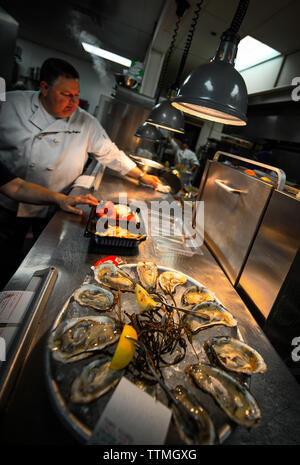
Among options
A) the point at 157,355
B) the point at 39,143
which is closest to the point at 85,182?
the point at 39,143

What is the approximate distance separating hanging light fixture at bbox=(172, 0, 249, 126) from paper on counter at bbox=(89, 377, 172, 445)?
46.7 inches

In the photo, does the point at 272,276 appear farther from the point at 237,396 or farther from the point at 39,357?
the point at 39,357

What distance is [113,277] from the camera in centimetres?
118

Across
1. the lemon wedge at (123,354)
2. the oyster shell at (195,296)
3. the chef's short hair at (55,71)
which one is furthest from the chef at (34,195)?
the lemon wedge at (123,354)

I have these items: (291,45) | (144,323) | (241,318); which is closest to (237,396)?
(144,323)

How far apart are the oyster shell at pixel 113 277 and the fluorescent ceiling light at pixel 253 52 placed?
5.29 metres

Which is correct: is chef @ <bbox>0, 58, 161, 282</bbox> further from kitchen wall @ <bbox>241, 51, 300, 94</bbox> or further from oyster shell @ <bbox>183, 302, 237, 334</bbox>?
kitchen wall @ <bbox>241, 51, 300, 94</bbox>

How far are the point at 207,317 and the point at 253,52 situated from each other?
6.24 metres

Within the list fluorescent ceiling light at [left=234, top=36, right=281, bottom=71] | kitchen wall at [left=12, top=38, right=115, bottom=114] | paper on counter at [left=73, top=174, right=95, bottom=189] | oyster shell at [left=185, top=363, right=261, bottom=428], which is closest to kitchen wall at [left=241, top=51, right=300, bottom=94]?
fluorescent ceiling light at [left=234, top=36, right=281, bottom=71]

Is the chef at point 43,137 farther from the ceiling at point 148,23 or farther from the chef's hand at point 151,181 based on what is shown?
the ceiling at point 148,23

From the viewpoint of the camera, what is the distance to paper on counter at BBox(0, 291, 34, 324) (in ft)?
2.86

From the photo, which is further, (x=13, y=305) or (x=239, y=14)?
(x=239, y=14)

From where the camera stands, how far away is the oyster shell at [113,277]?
3.73 feet

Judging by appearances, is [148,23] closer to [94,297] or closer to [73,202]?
[73,202]
